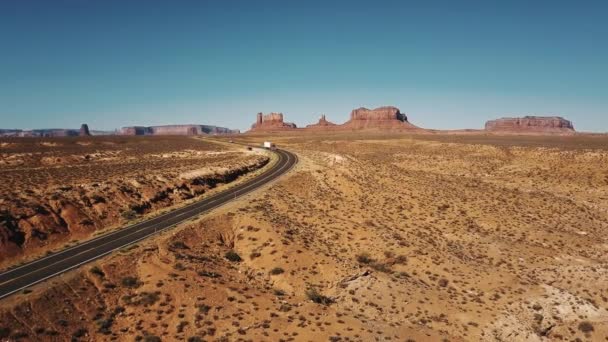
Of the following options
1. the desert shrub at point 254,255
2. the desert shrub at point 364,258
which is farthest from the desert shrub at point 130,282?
the desert shrub at point 364,258

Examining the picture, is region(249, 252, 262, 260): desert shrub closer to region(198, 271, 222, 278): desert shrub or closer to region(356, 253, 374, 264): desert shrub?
region(198, 271, 222, 278): desert shrub

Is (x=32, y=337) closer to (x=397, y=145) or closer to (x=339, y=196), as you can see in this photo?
(x=339, y=196)

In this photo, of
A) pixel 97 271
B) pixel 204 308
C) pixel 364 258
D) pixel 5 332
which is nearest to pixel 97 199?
pixel 97 271

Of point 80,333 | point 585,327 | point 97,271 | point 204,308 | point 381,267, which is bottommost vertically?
point 585,327

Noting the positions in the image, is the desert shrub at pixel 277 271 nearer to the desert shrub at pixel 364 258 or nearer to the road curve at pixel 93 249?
the desert shrub at pixel 364 258

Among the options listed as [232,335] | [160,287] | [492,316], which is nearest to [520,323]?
[492,316]

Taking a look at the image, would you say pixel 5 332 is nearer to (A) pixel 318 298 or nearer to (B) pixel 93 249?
(B) pixel 93 249

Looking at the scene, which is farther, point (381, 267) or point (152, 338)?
point (381, 267)
